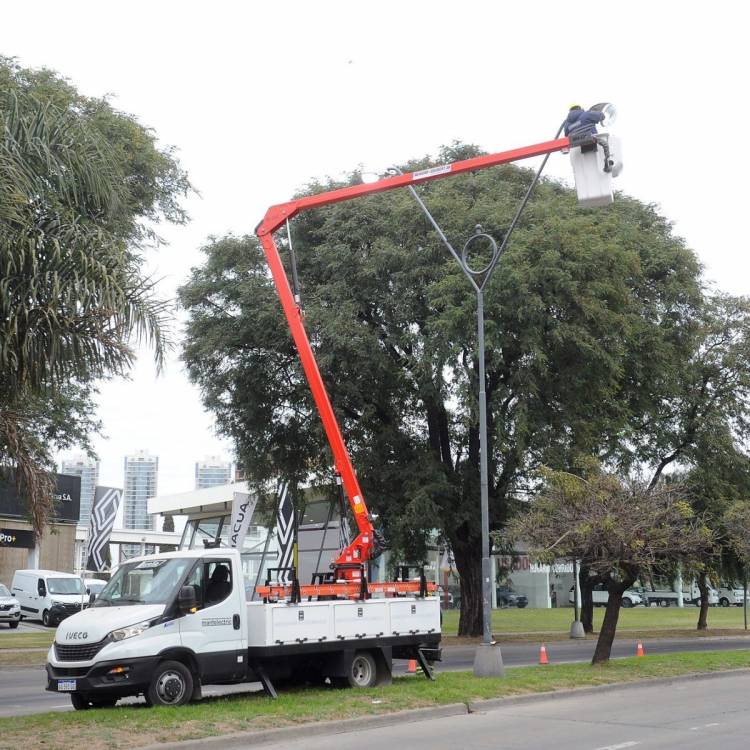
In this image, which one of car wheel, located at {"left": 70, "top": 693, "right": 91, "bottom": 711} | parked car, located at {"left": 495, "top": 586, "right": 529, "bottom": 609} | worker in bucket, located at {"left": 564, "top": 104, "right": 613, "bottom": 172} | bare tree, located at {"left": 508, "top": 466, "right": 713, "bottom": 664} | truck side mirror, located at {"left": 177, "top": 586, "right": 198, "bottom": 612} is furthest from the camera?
parked car, located at {"left": 495, "top": 586, "right": 529, "bottom": 609}

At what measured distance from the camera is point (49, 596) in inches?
1614

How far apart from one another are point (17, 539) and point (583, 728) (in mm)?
43080

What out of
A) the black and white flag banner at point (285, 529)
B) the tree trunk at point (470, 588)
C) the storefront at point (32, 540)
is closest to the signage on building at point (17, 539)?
the storefront at point (32, 540)

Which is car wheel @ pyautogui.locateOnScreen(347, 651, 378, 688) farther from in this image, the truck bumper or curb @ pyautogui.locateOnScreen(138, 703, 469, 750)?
the truck bumper

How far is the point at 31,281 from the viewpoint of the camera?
1120 cm

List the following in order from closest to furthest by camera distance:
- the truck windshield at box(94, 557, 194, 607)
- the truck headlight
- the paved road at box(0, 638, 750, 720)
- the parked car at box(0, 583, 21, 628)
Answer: the truck headlight < the truck windshield at box(94, 557, 194, 607) < the paved road at box(0, 638, 750, 720) < the parked car at box(0, 583, 21, 628)

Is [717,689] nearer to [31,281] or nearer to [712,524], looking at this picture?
[31,281]

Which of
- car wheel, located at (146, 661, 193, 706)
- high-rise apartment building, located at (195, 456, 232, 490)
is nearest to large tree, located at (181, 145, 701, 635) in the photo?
car wheel, located at (146, 661, 193, 706)

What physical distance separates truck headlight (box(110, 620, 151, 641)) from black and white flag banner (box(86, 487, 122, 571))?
15.0m

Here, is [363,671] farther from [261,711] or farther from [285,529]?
[285,529]

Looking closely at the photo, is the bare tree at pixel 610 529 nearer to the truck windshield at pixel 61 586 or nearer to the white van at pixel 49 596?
the white van at pixel 49 596

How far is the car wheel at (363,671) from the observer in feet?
50.5

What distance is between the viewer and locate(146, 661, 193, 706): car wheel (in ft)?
A: 41.8

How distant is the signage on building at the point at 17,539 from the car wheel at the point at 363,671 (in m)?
37.2
